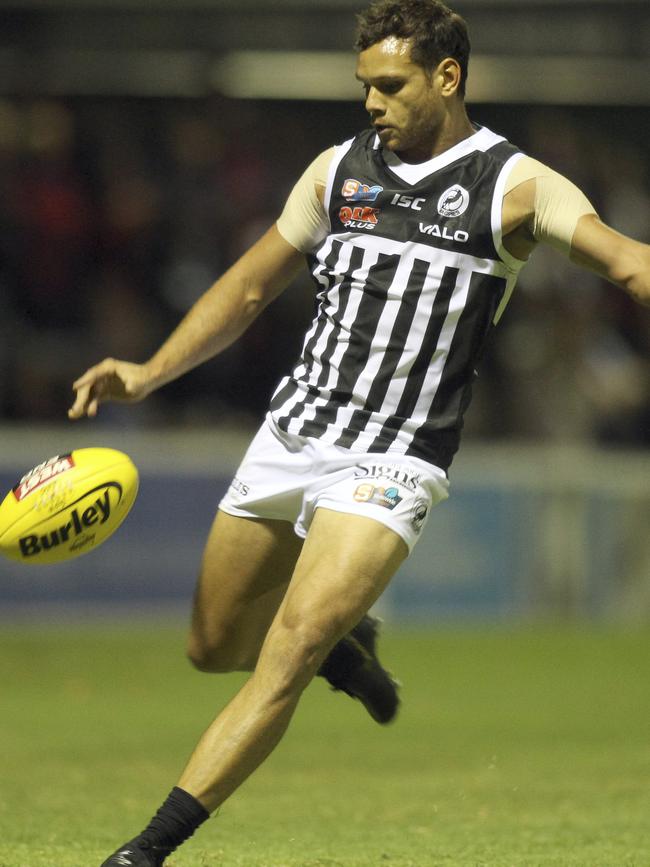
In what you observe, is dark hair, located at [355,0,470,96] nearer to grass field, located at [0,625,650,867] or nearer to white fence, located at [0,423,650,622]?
grass field, located at [0,625,650,867]

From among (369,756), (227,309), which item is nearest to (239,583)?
(227,309)

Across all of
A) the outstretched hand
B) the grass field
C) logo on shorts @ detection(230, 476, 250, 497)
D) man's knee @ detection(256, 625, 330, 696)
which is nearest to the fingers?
the outstretched hand

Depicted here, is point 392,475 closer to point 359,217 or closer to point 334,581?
point 334,581

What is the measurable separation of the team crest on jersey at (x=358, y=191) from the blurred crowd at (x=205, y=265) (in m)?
8.44

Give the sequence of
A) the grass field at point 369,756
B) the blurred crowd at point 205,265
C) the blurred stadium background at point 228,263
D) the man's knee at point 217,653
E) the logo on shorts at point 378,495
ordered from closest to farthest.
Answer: the logo on shorts at point 378,495
the man's knee at point 217,653
the grass field at point 369,756
the blurred stadium background at point 228,263
the blurred crowd at point 205,265

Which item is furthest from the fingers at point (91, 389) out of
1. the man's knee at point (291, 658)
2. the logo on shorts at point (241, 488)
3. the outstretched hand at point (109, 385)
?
the man's knee at point (291, 658)

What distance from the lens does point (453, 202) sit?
208 inches

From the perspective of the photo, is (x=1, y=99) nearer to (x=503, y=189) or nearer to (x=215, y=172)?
(x=215, y=172)

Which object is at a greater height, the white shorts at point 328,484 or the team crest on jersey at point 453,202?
the team crest on jersey at point 453,202

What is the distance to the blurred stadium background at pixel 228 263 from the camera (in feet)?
43.5

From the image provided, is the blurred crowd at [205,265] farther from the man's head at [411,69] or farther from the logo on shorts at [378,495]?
the logo on shorts at [378,495]

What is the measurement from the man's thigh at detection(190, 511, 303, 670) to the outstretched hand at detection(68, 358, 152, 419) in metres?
0.59

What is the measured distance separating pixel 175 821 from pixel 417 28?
262cm

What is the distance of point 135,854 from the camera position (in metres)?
4.77
